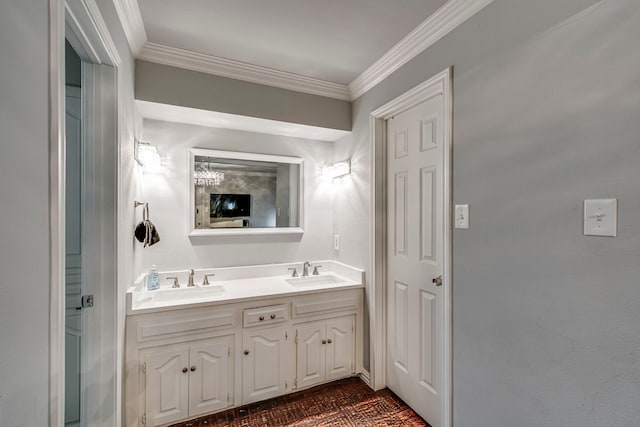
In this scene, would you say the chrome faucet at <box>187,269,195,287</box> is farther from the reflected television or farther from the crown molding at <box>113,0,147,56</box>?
the crown molding at <box>113,0,147,56</box>

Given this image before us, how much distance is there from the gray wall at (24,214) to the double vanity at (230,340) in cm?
111

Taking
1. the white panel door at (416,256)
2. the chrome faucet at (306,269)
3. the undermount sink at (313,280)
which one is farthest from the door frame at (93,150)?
the white panel door at (416,256)

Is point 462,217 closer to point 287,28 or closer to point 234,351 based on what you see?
point 287,28

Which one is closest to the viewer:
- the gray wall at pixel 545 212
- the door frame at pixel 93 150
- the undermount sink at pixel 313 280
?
the door frame at pixel 93 150

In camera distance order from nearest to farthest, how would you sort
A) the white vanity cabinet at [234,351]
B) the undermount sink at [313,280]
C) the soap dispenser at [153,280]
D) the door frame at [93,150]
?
the door frame at [93,150]
the white vanity cabinet at [234,351]
the soap dispenser at [153,280]
the undermount sink at [313,280]

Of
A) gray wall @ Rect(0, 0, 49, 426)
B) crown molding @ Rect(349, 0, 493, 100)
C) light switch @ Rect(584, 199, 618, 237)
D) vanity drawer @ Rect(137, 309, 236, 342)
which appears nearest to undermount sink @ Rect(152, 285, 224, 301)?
vanity drawer @ Rect(137, 309, 236, 342)

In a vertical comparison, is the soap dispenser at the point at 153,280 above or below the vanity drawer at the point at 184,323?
above

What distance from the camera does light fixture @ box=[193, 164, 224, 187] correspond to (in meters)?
2.38

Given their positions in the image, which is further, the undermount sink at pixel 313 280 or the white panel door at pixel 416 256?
the undermount sink at pixel 313 280

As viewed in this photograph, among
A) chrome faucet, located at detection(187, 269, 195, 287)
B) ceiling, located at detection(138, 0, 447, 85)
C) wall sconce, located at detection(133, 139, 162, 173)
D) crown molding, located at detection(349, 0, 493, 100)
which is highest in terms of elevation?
ceiling, located at detection(138, 0, 447, 85)

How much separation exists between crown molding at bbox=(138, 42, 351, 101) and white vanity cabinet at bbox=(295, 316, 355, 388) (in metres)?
1.85

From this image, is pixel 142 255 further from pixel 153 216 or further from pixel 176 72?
pixel 176 72

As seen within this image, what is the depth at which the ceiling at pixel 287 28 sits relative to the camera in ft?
4.99

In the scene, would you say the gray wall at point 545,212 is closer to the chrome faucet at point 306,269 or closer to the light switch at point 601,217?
the light switch at point 601,217
